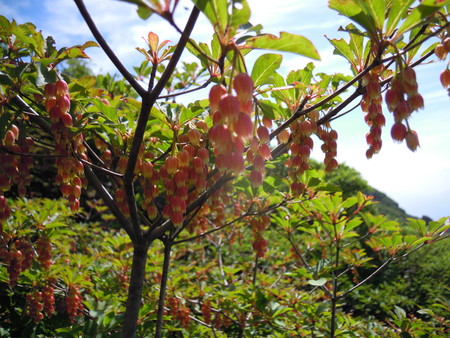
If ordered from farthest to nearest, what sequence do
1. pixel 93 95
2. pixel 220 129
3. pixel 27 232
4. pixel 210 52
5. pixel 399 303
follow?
1. pixel 399 303
2. pixel 27 232
3. pixel 93 95
4. pixel 210 52
5. pixel 220 129

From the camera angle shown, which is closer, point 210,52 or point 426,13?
point 426,13

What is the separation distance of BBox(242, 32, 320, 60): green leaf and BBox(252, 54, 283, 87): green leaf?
127 millimetres

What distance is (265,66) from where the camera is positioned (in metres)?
1.00

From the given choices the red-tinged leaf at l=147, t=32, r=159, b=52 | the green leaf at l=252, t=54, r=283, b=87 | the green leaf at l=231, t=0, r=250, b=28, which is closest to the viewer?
the green leaf at l=231, t=0, r=250, b=28

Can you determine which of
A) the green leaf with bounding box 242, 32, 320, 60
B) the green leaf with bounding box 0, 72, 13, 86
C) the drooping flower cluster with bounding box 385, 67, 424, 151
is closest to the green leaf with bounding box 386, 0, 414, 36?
the drooping flower cluster with bounding box 385, 67, 424, 151

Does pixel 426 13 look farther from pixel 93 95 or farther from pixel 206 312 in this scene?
pixel 206 312

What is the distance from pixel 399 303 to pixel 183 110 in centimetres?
394

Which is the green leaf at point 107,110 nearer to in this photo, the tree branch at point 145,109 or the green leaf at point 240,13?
the tree branch at point 145,109

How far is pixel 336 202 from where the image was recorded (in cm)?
204

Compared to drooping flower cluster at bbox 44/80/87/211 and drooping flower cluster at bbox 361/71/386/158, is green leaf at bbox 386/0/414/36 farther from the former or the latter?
drooping flower cluster at bbox 44/80/87/211

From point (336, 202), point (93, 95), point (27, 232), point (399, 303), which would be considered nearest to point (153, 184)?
point (93, 95)

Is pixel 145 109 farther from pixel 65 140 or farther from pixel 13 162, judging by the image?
pixel 13 162

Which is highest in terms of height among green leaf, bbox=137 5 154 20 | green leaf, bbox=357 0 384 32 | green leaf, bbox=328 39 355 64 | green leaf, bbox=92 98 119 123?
green leaf, bbox=328 39 355 64

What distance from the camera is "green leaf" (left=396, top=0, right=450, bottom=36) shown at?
0.79m
